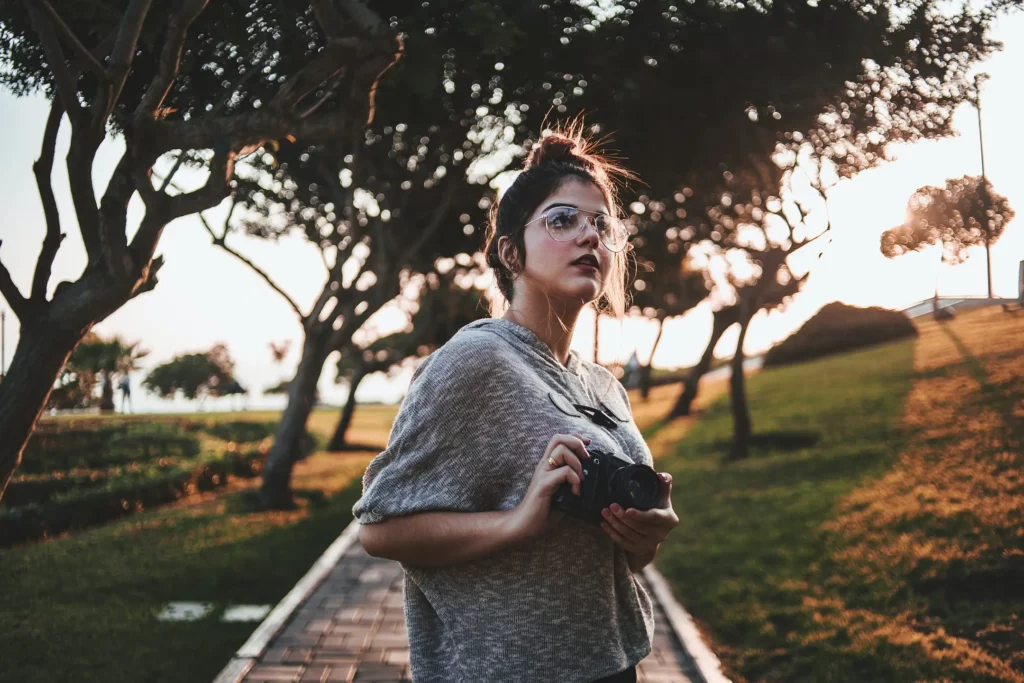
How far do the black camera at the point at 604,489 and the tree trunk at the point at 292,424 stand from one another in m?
10.8

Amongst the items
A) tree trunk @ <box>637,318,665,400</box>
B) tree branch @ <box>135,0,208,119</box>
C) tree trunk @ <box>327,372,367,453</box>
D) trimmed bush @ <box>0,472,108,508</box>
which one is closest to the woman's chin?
tree branch @ <box>135,0,208,119</box>

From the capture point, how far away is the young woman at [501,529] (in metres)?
1.66

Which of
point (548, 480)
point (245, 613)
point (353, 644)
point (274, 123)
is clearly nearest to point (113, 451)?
point (245, 613)

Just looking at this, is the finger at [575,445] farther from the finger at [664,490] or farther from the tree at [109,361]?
the tree at [109,361]

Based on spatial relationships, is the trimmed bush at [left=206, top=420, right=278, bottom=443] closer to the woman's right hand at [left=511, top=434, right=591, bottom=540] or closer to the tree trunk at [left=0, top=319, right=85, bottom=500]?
the tree trunk at [left=0, top=319, right=85, bottom=500]

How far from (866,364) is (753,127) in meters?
8.99

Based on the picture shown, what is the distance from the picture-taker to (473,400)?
67.9 inches

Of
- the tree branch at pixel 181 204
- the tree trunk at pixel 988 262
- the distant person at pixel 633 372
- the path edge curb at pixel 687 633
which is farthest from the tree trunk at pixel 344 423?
the tree trunk at pixel 988 262

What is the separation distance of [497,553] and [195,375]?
110 ft

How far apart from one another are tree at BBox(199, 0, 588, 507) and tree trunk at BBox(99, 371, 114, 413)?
3.49 meters

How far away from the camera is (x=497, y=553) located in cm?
169

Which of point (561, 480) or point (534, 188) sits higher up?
point (534, 188)

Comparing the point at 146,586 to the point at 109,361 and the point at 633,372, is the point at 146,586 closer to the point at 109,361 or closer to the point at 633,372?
the point at 109,361

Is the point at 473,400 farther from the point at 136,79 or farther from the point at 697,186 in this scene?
the point at 697,186
